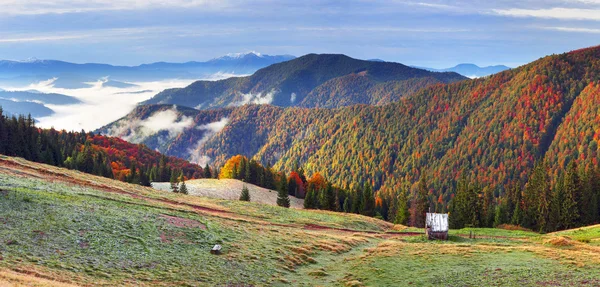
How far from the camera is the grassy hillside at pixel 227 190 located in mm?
141750

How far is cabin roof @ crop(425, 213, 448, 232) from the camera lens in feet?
209

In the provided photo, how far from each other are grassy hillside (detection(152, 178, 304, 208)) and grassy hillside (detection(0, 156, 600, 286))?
80.3 m

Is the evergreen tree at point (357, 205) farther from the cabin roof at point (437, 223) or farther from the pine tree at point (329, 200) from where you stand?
the cabin roof at point (437, 223)

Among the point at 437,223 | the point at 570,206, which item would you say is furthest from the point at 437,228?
the point at 570,206

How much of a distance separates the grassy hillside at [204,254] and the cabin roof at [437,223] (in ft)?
11.3

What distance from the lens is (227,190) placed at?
149m

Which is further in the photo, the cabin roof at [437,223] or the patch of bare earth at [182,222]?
the cabin roof at [437,223]

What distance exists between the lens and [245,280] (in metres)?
36.3

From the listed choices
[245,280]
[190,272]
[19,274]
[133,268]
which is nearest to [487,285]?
[245,280]

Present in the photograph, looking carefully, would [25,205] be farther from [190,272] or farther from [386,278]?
[386,278]

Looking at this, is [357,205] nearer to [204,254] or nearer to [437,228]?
[437,228]

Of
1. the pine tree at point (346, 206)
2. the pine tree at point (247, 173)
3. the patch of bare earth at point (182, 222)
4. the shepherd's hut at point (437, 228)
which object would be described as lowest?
the pine tree at point (346, 206)

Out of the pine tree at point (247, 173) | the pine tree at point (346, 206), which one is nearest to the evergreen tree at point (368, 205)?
the pine tree at point (346, 206)

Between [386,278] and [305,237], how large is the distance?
18.9 meters
